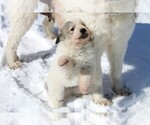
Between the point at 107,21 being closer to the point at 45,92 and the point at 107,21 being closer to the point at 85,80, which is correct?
the point at 85,80

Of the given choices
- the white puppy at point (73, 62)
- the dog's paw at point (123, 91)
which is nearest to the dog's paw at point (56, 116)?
the white puppy at point (73, 62)

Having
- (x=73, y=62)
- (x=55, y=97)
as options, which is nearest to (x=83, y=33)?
(x=73, y=62)

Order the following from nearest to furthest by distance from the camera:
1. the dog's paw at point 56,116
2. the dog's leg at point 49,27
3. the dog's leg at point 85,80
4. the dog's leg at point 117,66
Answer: the dog's leg at point 85,80 < the dog's paw at point 56,116 < the dog's leg at point 117,66 < the dog's leg at point 49,27

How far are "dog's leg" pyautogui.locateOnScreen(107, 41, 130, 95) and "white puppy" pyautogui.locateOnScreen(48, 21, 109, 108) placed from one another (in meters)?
0.40

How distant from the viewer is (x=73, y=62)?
372cm

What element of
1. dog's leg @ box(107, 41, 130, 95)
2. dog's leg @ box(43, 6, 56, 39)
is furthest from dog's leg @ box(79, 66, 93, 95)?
dog's leg @ box(43, 6, 56, 39)

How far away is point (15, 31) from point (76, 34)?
1.36m

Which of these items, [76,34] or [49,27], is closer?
[76,34]

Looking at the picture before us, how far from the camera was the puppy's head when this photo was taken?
11.6 feet

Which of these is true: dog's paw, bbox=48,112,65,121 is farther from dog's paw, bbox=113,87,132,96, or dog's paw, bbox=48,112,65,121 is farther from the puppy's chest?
dog's paw, bbox=113,87,132,96

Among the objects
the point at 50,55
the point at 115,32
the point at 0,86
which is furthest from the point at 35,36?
the point at 115,32

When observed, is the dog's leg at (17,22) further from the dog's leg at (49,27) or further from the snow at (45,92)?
the dog's leg at (49,27)

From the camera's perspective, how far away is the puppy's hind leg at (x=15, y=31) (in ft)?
15.4

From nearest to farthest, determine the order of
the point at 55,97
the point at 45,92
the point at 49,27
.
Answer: the point at 55,97, the point at 45,92, the point at 49,27
